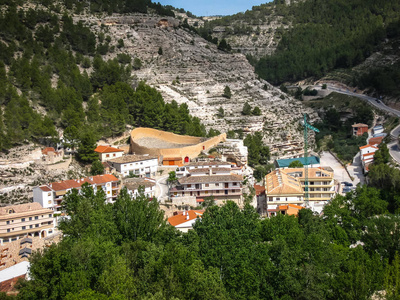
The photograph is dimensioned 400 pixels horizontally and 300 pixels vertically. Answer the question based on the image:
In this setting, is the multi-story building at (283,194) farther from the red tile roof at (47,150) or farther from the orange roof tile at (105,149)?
the red tile roof at (47,150)

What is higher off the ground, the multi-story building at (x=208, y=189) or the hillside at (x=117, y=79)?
the hillside at (x=117, y=79)

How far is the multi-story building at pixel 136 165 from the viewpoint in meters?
45.5

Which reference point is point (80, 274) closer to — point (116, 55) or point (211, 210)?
point (211, 210)

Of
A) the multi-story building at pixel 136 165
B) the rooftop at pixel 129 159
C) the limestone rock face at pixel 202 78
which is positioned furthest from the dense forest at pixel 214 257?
the limestone rock face at pixel 202 78

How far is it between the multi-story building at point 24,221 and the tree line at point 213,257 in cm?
427

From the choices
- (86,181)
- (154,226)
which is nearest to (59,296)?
(154,226)

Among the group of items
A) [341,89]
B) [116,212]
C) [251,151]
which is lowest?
[116,212]

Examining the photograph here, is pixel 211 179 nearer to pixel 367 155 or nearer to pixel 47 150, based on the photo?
pixel 47 150

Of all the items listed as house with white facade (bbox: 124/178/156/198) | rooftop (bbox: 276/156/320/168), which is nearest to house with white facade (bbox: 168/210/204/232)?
house with white facade (bbox: 124/178/156/198)

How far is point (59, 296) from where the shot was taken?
894 inches

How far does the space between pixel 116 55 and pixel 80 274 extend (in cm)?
5591

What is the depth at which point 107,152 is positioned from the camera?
157ft

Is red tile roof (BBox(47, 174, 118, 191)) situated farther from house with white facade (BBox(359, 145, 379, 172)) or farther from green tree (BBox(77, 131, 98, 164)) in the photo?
house with white facade (BBox(359, 145, 379, 172))

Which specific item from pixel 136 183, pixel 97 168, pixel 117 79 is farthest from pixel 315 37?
pixel 136 183
